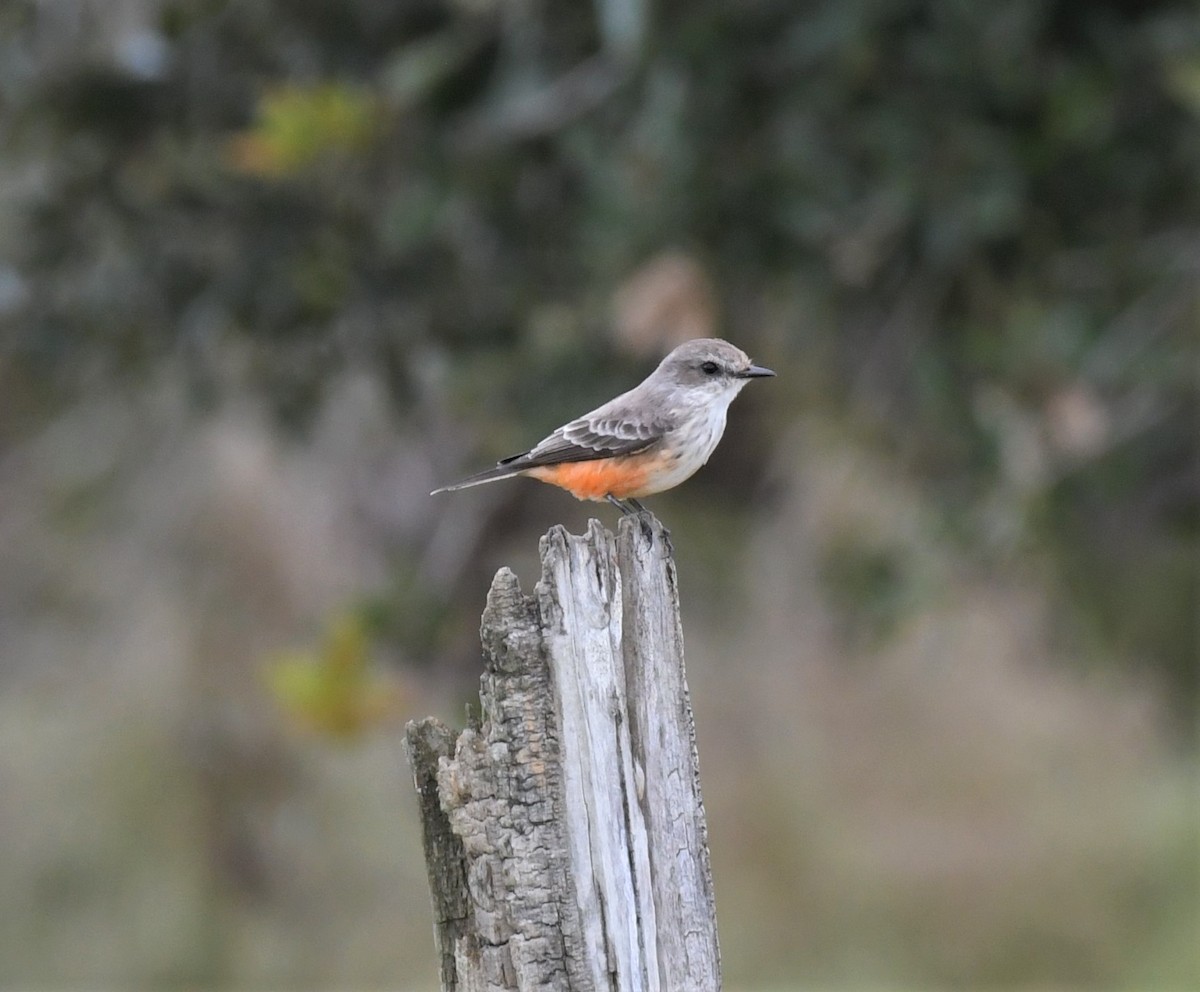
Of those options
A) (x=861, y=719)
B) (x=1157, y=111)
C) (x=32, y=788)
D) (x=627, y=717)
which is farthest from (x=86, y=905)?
(x=627, y=717)

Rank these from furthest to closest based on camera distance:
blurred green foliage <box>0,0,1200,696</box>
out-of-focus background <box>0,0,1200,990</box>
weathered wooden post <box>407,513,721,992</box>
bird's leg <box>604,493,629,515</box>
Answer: out-of-focus background <box>0,0,1200,990</box>
blurred green foliage <box>0,0,1200,696</box>
bird's leg <box>604,493,629,515</box>
weathered wooden post <box>407,513,721,992</box>

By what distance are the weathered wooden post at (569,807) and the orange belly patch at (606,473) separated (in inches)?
50.3

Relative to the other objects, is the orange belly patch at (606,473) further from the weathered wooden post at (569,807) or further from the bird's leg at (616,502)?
the weathered wooden post at (569,807)

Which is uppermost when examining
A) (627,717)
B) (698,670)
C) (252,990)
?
(698,670)

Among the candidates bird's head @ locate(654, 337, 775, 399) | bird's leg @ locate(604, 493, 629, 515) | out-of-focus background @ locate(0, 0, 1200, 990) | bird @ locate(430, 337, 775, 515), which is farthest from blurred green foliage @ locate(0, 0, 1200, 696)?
bird's leg @ locate(604, 493, 629, 515)

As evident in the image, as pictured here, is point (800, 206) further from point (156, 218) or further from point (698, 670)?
point (698, 670)

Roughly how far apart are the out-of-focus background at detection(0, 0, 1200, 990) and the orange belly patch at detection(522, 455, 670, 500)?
1.84 meters

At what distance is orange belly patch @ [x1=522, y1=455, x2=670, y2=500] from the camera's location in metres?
4.27

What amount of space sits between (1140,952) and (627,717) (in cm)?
1019

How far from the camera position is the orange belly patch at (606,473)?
4273mm

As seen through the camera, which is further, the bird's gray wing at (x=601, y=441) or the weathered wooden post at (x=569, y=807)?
the bird's gray wing at (x=601, y=441)

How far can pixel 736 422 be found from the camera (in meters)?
13.0

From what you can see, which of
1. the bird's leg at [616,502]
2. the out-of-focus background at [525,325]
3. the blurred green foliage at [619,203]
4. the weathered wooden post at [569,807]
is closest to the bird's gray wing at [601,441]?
the bird's leg at [616,502]

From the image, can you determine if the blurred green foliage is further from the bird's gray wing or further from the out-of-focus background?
the bird's gray wing
